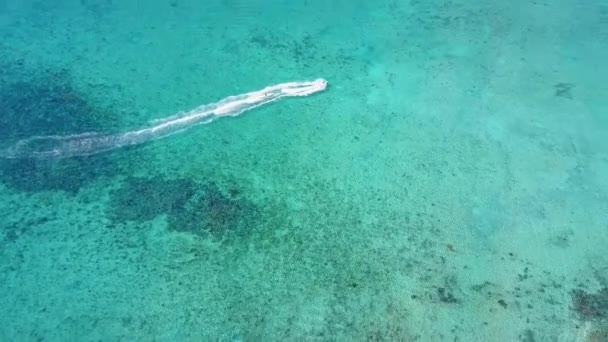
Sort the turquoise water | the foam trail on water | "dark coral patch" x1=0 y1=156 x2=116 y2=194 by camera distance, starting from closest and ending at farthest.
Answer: the turquoise water, "dark coral patch" x1=0 y1=156 x2=116 y2=194, the foam trail on water

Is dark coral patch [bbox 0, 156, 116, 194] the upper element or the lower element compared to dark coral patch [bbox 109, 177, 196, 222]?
upper

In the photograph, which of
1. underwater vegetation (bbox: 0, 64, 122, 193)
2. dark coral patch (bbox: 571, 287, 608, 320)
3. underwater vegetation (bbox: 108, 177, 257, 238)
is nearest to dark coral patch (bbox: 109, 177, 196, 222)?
underwater vegetation (bbox: 108, 177, 257, 238)

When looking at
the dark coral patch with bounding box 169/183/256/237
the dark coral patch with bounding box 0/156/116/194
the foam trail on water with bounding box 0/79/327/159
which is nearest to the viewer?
the dark coral patch with bounding box 169/183/256/237

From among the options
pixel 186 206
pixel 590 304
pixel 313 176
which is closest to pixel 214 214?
pixel 186 206

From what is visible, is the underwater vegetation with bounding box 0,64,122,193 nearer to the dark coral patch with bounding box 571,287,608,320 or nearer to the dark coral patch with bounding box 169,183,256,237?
the dark coral patch with bounding box 169,183,256,237

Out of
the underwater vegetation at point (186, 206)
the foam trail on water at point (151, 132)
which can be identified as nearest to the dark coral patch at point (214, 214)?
the underwater vegetation at point (186, 206)

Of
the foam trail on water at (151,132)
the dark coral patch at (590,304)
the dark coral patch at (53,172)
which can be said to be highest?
the foam trail on water at (151,132)

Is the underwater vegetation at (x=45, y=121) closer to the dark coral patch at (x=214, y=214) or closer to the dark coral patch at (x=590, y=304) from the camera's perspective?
the dark coral patch at (x=214, y=214)
